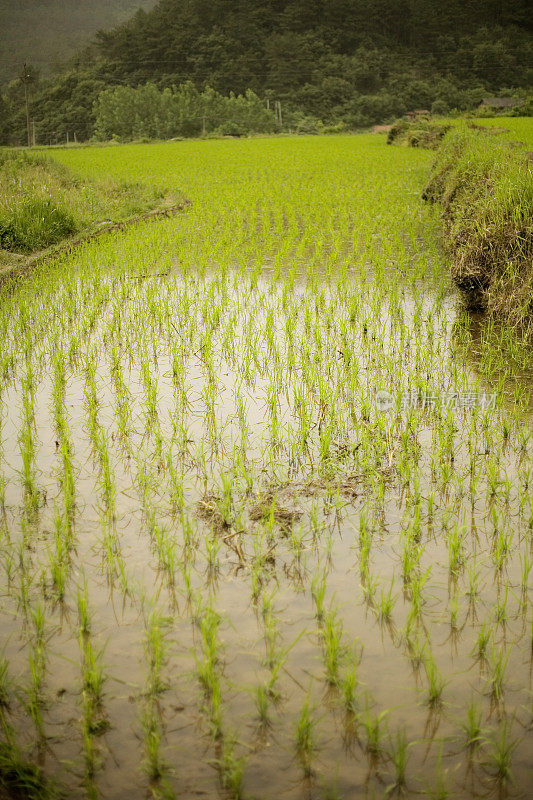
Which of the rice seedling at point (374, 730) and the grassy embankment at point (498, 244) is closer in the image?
the rice seedling at point (374, 730)

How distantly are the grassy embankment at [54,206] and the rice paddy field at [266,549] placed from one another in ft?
8.63

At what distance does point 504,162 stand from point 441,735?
594 centimetres

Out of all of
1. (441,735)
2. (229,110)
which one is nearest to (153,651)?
(441,735)

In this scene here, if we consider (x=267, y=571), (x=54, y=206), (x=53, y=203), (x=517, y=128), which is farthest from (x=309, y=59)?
(x=267, y=571)

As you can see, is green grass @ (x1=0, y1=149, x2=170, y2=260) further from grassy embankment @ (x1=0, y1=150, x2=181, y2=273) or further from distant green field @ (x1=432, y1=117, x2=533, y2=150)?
distant green field @ (x1=432, y1=117, x2=533, y2=150)

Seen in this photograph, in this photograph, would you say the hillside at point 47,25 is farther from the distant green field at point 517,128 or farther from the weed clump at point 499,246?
the weed clump at point 499,246

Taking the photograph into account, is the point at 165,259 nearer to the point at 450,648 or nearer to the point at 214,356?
the point at 214,356

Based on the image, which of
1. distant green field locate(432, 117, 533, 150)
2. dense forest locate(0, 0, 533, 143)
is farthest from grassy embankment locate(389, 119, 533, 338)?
dense forest locate(0, 0, 533, 143)

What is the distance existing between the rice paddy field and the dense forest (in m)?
39.5

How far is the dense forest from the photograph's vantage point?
148 feet

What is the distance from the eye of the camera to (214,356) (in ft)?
14.3

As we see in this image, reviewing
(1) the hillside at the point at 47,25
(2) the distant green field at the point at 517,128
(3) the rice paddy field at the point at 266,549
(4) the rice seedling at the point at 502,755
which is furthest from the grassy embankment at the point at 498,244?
(1) the hillside at the point at 47,25

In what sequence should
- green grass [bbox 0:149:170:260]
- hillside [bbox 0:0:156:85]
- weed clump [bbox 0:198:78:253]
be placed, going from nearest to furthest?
weed clump [bbox 0:198:78:253], green grass [bbox 0:149:170:260], hillside [bbox 0:0:156:85]

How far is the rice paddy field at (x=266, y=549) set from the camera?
166 cm
